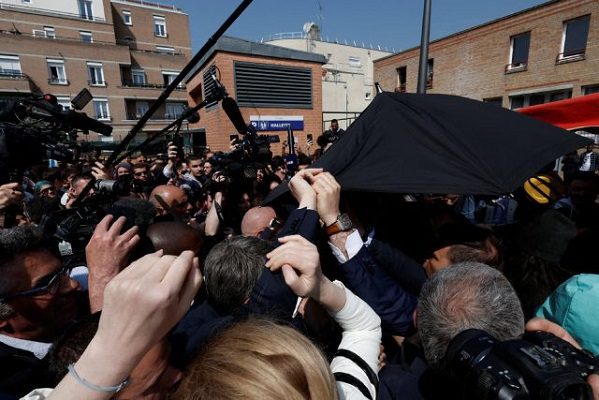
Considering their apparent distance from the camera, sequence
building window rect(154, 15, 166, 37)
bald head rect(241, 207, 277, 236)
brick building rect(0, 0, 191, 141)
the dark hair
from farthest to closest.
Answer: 1. building window rect(154, 15, 166, 37)
2. brick building rect(0, 0, 191, 141)
3. bald head rect(241, 207, 277, 236)
4. the dark hair

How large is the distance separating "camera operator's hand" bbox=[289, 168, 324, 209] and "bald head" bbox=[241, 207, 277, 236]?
1140 millimetres

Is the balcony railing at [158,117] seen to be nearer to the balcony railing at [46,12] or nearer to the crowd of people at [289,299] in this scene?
the balcony railing at [46,12]

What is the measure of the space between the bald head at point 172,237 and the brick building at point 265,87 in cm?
1196

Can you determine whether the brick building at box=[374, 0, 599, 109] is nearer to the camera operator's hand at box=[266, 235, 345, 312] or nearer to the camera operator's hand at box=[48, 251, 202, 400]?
the camera operator's hand at box=[266, 235, 345, 312]

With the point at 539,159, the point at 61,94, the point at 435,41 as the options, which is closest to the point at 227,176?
the point at 539,159

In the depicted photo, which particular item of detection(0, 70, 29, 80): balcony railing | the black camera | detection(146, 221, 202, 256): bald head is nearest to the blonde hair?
the black camera

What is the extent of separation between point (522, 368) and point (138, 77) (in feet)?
128

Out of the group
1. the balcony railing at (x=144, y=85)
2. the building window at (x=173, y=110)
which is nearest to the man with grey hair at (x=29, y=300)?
the balcony railing at (x=144, y=85)

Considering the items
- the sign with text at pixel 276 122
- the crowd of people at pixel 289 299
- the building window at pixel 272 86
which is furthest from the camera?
the sign with text at pixel 276 122

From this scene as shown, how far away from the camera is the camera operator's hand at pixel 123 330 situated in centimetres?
57

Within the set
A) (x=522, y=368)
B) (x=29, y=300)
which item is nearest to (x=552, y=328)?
(x=522, y=368)

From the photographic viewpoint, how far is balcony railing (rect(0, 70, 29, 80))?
25797 mm

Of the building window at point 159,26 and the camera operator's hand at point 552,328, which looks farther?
the building window at point 159,26

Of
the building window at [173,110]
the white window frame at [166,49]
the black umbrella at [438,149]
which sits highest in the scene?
the white window frame at [166,49]
